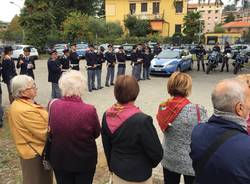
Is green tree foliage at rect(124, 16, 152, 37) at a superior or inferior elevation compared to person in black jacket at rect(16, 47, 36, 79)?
superior

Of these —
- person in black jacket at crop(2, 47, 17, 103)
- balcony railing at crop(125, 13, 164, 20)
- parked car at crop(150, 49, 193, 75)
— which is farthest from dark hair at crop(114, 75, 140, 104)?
balcony railing at crop(125, 13, 164, 20)

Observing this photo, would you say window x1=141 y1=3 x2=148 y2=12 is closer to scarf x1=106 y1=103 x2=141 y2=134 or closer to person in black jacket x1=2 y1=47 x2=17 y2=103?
person in black jacket x1=2 y1=47 x2=17 y2=103

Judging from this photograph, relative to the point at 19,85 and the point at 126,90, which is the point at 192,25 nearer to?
the point at 19,85

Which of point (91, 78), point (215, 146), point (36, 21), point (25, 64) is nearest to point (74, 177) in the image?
point (215, 146)

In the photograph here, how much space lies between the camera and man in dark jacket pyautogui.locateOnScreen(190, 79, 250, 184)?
2084mm

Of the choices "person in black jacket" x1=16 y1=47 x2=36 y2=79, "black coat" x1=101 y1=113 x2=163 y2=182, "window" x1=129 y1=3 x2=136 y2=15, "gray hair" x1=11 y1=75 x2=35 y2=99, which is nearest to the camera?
"black coat" x1=101 y1=113 x2=163 y2=182

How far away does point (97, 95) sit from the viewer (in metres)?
12.2

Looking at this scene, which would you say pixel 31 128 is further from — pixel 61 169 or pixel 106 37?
pixel 106 37

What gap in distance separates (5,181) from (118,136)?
294cm

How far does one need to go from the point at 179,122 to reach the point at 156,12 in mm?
54977

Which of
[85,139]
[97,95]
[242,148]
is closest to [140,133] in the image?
[85,139]

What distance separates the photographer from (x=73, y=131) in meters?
3.22

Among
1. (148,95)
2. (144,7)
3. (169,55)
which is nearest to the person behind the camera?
(148,95)

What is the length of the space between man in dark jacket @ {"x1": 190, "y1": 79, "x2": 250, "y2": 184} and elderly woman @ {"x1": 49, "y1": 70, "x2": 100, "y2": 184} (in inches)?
48.3
